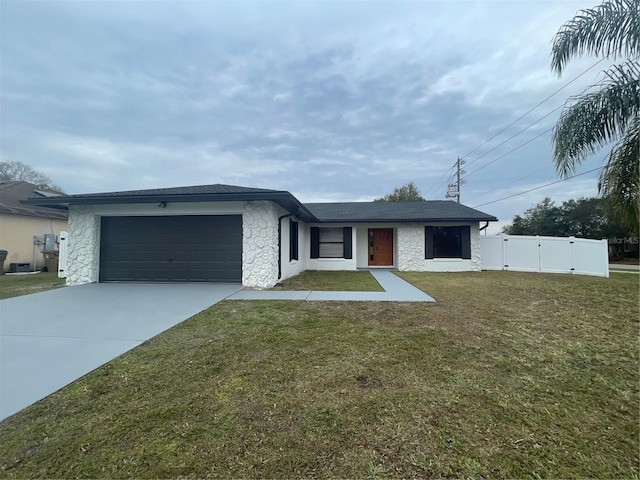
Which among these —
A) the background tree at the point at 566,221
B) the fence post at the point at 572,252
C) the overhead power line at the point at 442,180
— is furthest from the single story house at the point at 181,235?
the background tree at the point at 566,221

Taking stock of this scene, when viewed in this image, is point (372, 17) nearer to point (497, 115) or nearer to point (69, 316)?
point (497, 115)

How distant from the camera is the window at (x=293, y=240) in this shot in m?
11.0

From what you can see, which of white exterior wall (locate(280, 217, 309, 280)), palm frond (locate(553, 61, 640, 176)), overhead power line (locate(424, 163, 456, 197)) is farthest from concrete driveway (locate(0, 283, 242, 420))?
overhead power line (locate(424, 163, 456, 197))

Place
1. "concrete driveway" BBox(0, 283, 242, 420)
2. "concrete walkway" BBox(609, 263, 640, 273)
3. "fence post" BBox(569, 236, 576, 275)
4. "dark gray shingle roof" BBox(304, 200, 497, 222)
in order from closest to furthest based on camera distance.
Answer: "concrete driveway" BBox(0, 283, 242, 420), "fence post" BBox(569, 236, 576, 275), "dark gray shingle roof" BBox(304, 200, 497, 222), "concrete walkway" BBox(609, 263, 640, 273)

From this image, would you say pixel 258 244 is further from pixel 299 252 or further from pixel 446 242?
pixel 446 242

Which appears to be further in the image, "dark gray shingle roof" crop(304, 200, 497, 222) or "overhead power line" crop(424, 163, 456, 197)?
"overhead power line" crop(424, 163, 456, 197)

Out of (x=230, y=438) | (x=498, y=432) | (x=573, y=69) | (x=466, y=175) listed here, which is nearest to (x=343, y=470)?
(x=230, y=438)

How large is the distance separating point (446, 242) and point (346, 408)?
1226 centimetres

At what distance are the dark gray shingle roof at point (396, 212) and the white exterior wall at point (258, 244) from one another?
482 centimetres

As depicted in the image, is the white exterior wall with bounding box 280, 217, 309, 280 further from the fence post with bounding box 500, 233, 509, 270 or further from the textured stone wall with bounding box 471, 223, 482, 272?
the fence post with bounding box 500, 233, 509, 270

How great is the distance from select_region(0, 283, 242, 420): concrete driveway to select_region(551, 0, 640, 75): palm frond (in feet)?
29.3

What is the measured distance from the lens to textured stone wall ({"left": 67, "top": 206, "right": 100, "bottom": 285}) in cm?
886

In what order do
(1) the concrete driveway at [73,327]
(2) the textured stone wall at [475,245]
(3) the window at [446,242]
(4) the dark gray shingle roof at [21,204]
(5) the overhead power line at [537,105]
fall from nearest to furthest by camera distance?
(1) the concrete driveway at [73,327] → (5) the overhead power line at [537,105] → (2) the textured stone wall at [475,245] → (3) the window at [446,242] → (4) the dark gray shingle roof at [21,204]

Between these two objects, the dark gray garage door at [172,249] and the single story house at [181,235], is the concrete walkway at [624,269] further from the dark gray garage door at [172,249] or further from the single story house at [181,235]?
the dark gray garage door at [172,249]
